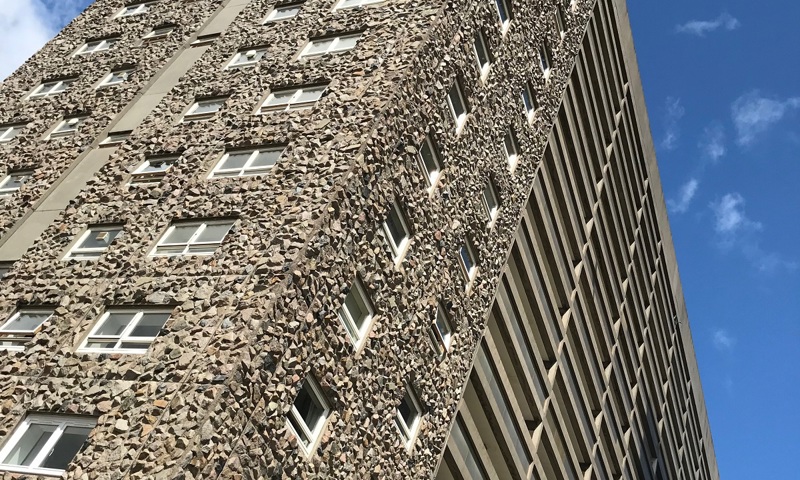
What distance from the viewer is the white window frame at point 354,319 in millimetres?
13708

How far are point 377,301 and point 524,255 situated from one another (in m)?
10.4

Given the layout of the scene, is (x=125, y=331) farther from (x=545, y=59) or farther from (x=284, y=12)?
(x=545, y=59)

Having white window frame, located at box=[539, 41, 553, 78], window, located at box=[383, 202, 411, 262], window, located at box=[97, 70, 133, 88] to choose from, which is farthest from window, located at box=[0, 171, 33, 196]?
white window frame, located at box=[539, 41, 553, 78]

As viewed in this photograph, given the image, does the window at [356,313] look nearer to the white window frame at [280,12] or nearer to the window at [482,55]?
the window at [482,55]

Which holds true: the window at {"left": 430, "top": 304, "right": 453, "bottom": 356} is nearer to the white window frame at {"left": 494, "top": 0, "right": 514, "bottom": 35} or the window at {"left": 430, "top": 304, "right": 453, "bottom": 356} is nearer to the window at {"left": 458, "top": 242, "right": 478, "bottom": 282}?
the window at {"left": 458, "top": 242, "right": 478, "bottom": 282}

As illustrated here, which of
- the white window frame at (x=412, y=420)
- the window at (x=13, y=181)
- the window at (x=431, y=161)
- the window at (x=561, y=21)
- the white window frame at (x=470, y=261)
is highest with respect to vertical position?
the window at (x=561, y=21)

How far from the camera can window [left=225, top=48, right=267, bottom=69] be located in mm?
20578

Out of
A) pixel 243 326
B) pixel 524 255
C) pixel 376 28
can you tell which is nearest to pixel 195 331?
pixel 243 326

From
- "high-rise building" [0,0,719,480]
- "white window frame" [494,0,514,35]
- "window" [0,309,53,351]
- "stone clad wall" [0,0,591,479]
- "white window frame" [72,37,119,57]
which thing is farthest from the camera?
"white window frame" [72,37,119,57]

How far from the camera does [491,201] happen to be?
21109mm

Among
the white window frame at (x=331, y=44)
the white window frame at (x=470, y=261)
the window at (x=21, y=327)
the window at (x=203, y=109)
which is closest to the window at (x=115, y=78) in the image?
the window at (x=203, y=109)

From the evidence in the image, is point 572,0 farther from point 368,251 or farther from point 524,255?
point 368,251

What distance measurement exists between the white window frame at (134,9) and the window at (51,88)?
16.7 feet

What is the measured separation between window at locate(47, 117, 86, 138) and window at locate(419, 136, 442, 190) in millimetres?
11517
